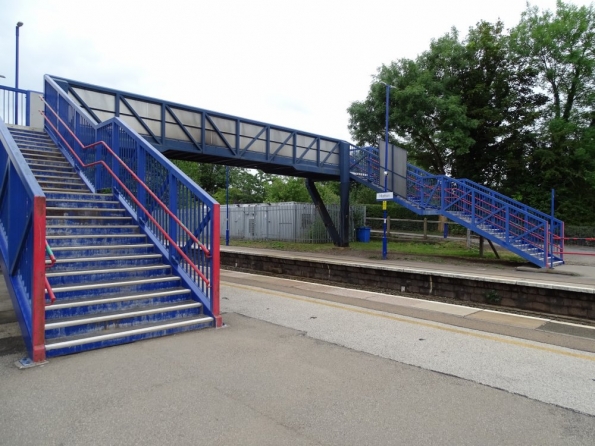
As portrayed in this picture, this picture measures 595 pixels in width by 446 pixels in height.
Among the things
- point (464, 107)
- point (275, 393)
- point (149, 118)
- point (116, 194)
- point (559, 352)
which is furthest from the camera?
point (464, 107)

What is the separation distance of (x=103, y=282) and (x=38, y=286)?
1647mm

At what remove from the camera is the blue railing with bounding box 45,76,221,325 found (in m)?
6.75

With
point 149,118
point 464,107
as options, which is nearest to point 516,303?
point 149,118

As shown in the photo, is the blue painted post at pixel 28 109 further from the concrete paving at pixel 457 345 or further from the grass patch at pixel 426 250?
the grass patch at pixel 426 250

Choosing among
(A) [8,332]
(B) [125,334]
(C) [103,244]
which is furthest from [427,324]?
(A) [8,332]

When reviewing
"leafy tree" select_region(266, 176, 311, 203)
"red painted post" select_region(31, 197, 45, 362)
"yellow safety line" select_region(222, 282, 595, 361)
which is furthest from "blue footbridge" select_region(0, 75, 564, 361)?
"leafy tree" select_region(266, 176, 311, 203)

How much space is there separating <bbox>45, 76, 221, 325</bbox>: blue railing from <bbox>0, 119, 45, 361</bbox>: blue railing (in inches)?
81.4

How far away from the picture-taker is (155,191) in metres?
8.09

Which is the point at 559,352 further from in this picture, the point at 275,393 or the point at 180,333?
the point at 180,333

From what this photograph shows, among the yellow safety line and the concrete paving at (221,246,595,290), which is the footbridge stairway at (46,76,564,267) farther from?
the yellow safety line

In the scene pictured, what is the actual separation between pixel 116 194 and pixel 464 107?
26.4m

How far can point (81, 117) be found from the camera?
9.98 meters

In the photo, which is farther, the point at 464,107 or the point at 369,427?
the point at 464,107

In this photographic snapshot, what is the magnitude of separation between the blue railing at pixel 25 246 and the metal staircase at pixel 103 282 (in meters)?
0.20
